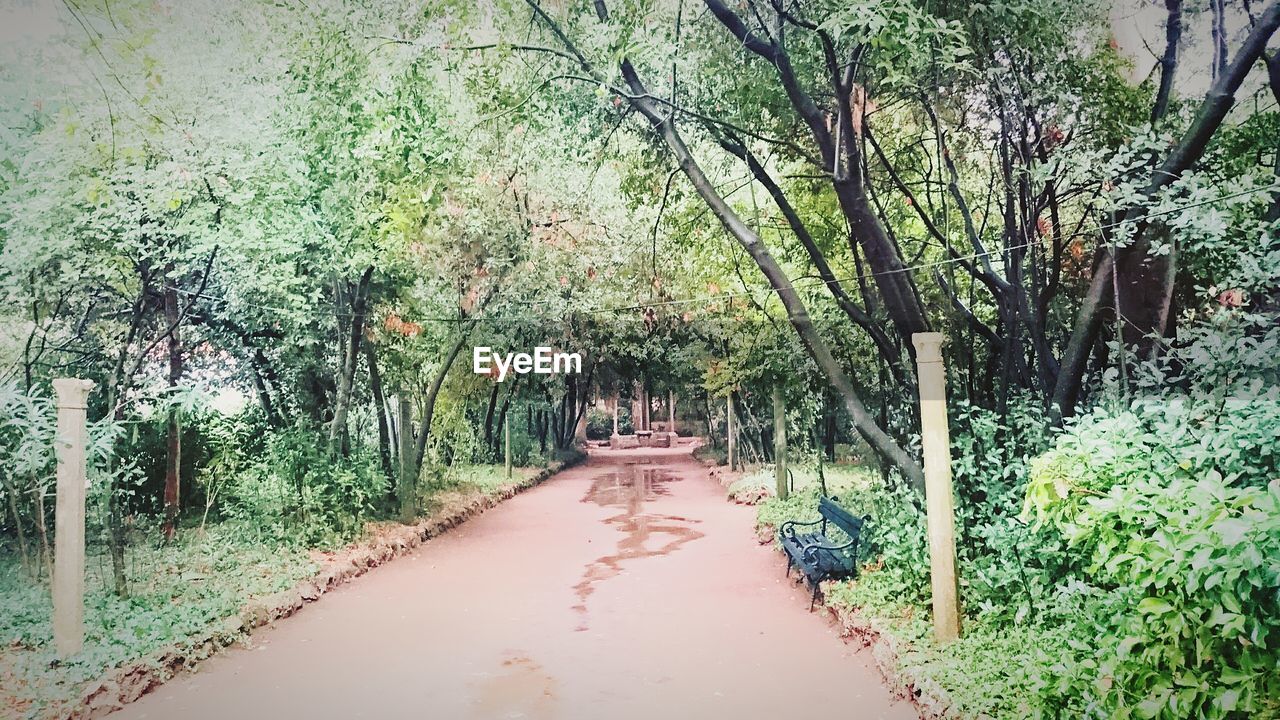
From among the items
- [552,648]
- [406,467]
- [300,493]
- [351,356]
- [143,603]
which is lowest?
[552,648]

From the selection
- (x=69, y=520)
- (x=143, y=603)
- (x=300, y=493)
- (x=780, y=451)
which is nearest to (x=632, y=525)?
(x=780, y=451)

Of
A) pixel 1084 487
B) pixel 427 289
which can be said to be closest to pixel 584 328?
pixel 427 289

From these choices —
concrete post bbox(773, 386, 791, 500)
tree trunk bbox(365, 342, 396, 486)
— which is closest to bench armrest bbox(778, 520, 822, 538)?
concrete post bbox(773, 386, 791, 500)

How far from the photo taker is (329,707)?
482 cm

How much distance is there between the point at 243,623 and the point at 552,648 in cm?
243

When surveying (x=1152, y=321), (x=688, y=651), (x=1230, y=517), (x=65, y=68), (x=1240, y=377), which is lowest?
(x=688, y=651)

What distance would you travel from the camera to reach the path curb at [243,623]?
184 inches

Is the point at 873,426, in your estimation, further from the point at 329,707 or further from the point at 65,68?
the point at 65,68

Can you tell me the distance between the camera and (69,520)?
5215mm

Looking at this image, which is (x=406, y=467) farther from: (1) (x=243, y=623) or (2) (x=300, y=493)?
(1) (x=243, y=623)

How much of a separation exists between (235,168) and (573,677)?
5286 mm

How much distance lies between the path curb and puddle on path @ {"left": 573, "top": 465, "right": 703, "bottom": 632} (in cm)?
245

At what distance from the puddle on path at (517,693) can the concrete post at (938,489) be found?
2534mm

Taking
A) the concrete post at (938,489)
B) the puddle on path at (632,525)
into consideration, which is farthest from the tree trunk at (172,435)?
the concrete post at (938,489)
